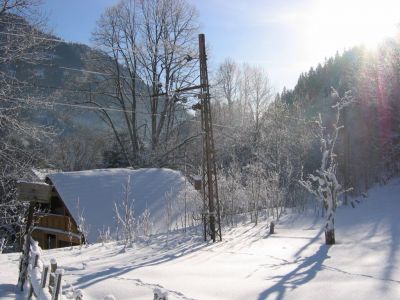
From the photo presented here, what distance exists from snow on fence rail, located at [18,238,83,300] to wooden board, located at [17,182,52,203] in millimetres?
802

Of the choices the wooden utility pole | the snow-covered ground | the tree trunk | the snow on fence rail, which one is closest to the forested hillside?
the snow-covered ground

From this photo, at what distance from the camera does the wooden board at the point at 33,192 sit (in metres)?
6.07

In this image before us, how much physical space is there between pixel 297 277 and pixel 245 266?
4.19 feet

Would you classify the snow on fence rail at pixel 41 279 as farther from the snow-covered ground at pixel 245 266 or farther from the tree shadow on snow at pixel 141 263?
the tree shadow on snow at pixel 141 263

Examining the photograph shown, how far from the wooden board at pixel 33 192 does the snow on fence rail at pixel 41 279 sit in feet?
2.63

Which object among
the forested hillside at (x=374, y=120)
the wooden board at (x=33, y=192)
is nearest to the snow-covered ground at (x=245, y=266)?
the wooden board at (x=33, y=192)

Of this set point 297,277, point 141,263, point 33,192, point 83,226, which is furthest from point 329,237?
point 83,226

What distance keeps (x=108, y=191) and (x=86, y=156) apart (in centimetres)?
3456

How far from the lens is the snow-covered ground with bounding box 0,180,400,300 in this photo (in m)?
6.18

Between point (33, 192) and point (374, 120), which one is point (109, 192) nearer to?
point (33, 192)

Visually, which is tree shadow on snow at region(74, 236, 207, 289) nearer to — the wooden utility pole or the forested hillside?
A: the wooden utility pole

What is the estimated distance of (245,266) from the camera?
322 inches

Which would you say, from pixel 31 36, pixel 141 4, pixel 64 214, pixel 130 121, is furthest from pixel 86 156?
pixel 31 36

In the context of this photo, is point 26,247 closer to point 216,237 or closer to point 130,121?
point 216,237
